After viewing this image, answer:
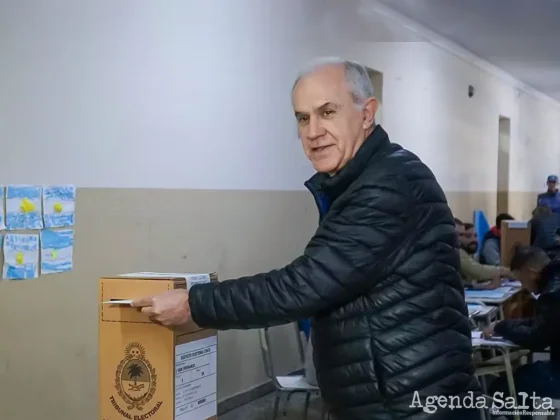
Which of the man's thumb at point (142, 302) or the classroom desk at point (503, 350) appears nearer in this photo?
the man's thumb at point (142, 302)

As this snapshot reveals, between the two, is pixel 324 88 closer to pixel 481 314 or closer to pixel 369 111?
pixel 369 111

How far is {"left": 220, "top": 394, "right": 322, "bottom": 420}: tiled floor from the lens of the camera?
177 inches

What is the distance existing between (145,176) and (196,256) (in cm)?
67

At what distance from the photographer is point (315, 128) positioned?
161cm

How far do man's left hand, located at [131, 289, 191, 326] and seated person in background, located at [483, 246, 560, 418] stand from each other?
8.50 feet

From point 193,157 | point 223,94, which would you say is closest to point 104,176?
point 193,157

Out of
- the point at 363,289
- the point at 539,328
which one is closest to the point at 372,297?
the point at 363,289

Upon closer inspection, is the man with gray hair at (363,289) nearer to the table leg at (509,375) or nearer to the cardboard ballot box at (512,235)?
the table leg at (509,375)

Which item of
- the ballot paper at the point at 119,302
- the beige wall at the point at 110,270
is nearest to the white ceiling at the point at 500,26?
the beige wall at the point at 110,270

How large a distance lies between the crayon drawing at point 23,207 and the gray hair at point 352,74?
74.8 inches

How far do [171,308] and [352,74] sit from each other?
25.6 inches

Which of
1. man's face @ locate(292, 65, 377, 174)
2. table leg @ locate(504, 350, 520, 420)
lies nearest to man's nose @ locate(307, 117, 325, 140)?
man's face @ locate(292, 65, 377, 174)

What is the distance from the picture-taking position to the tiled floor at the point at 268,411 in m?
4.50

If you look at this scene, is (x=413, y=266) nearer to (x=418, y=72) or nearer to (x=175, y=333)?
(x=175, y=333)
